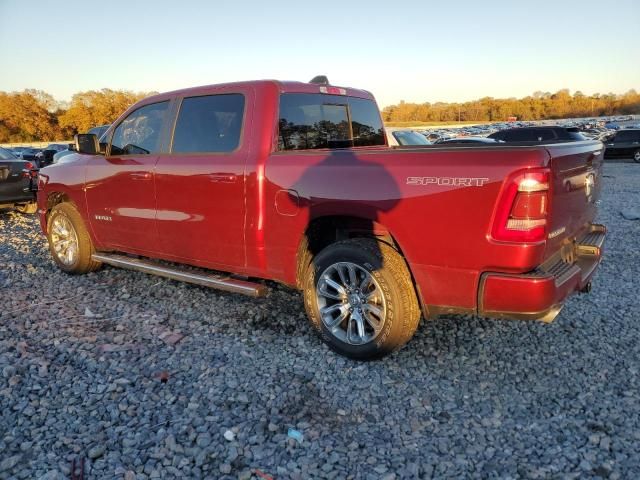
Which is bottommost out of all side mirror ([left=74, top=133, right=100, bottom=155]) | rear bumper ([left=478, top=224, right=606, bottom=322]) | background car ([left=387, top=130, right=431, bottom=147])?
rear bumper ([left=478, top=224, right=606, bottom=322])

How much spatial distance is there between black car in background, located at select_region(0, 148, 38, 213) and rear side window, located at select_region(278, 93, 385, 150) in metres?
7.81

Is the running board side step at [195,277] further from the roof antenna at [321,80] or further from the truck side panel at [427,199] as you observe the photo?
the roof antenna at [321,80]

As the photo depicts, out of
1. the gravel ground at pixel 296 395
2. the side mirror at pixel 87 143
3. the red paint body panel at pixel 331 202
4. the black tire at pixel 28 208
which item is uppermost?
the side mirror at pixel 87 143

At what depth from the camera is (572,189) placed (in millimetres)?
3061

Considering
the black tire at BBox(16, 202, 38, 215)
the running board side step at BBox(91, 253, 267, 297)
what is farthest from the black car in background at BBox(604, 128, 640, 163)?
the running board side step at BBox(91, 253, 267, 297)

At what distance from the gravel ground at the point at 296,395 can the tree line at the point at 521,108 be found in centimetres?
11198

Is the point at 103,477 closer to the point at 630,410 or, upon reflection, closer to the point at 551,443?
the point at 551,443

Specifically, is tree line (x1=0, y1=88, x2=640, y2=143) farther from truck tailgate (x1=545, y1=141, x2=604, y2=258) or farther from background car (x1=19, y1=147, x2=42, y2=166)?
truck tailgate (x1=545, y1=141, x2=604, y2=258)

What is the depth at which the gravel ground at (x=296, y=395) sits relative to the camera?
243 cm

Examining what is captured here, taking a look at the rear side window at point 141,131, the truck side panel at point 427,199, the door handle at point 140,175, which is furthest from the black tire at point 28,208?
the truck side panel at point 427,199

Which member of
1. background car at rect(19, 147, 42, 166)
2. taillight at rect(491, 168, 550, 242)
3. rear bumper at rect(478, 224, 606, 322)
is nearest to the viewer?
taillight at rect(491, 168, 550, 242)

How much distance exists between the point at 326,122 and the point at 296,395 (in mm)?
2431

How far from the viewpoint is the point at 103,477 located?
234 centimetres

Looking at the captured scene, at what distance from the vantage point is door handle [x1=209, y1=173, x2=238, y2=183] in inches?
149
